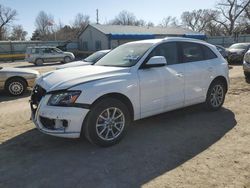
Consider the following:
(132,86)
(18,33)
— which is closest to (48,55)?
(132,86)

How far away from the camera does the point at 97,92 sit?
14.7 feet

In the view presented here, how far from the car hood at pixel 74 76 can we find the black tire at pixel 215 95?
2.41m

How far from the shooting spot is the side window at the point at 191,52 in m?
5.98

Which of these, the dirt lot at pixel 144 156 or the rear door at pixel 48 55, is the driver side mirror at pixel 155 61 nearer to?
the dirt lot at pixel 144 156

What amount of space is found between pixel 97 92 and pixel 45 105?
0.83 m

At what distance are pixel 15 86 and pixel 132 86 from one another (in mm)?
6085

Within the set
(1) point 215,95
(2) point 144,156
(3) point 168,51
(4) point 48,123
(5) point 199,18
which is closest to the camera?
(2) point 144,156

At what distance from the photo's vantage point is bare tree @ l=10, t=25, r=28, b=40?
78.8 m

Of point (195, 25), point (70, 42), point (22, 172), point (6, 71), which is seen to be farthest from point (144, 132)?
point (195, 25)

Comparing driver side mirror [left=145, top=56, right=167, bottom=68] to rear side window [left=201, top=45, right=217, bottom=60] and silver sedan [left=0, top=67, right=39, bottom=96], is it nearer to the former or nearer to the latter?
rear side window [left=201, top=45, right=217, bottom=60]

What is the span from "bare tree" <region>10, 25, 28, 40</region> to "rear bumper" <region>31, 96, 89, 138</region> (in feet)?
261

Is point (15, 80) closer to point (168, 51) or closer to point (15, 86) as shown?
point (15, 86)

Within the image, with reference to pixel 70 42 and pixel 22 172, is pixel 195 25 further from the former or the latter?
pixel 22 172

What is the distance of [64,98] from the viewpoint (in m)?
4.41
